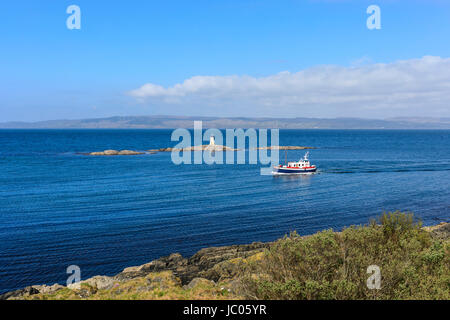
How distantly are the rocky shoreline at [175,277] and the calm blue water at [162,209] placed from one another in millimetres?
2133

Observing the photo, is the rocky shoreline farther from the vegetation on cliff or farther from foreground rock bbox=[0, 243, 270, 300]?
the vegetation on cliff

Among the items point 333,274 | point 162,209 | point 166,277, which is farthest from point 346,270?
point 162,209

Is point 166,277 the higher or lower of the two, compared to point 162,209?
higher

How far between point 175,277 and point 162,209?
17.8 meters

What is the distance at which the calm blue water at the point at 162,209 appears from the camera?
2297cm

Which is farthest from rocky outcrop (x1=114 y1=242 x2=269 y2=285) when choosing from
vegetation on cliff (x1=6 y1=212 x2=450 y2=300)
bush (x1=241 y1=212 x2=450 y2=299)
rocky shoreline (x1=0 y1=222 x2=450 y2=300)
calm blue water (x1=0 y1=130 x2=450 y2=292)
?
bush (x1=241 y1=212 x2=450 y2=299)

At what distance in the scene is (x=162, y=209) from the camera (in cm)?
3491

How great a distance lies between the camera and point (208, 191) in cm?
4531

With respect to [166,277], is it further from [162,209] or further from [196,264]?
[162,209]

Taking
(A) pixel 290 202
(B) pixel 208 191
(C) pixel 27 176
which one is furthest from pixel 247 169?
(C) pixel 27 176

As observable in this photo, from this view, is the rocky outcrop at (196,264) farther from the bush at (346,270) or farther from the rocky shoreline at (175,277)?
the bush at (346,270)

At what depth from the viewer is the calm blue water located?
2297 cm

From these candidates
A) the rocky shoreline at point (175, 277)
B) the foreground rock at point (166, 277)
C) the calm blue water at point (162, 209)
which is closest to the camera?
the rocky shoreline at point (175, 277)

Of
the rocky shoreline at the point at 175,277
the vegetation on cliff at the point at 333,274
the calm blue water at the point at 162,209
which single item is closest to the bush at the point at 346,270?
the vegetation on cliff at the point at 333,274
